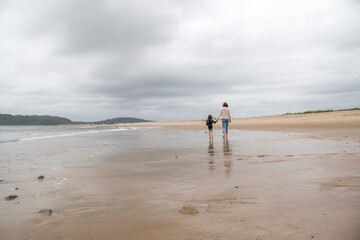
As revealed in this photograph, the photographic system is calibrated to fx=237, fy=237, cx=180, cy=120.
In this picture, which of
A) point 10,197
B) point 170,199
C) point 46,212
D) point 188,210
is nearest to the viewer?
point 188,210

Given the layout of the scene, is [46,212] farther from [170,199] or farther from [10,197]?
[170,199]

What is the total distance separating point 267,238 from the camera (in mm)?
2420

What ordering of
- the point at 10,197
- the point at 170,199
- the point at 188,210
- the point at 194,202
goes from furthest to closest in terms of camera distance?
the point at 10,197
the point at 170,199
the point at 194,202
the point at 188,210

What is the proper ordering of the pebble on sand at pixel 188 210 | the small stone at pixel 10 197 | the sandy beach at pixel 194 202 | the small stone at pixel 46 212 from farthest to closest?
the small stone at pixel 10 197
the small stone at pixel 46 212
the pebble on sand at pixel 188 210
the sandy beach at pixel 194 202

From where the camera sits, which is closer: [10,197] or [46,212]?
[46,212]

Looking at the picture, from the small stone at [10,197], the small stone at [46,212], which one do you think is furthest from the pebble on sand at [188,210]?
the small stone at [10,197]

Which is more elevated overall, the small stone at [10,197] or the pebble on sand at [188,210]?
the pebble on sand at [188,210]

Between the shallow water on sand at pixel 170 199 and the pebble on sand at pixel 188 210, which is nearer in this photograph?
the shallow water on sand at pixel 170 199

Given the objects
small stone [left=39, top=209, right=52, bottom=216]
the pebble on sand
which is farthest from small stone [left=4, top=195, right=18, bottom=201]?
the pebble on sand

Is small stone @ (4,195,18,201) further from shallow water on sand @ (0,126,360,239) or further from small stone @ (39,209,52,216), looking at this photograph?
small stone @ (39,209,52,216)

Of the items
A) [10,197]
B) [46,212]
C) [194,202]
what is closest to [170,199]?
[194,202]

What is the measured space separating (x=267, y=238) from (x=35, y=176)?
577cm

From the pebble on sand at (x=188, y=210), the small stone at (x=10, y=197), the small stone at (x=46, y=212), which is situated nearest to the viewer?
the pebble on sand at (x=188, y=210)

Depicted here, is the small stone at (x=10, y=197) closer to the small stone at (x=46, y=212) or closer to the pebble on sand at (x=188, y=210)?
the small stone at (x=46, y=212)
